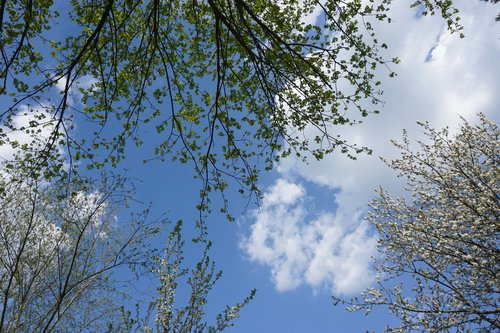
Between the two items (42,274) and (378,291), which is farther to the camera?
(378,291)

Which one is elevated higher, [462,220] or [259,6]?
[259,6]

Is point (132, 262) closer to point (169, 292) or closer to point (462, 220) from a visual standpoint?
point (169, 292)

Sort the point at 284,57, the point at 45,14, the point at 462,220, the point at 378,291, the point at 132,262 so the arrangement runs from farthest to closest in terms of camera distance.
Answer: the point at 378,291 < the point at 462,220 < the point at 132,262 < the point at 284,57 < the point at 45,14

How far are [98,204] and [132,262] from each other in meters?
1.64

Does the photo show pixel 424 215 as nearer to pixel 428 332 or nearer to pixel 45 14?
pixel 428 332

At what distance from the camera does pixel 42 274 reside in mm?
8703

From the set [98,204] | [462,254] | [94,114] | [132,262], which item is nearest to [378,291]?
[462,254]

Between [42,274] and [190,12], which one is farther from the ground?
[190,12]

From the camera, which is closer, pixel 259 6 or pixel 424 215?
pixel 259 6

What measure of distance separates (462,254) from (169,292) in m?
7.39

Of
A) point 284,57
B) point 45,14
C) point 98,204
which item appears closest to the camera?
point 45,14

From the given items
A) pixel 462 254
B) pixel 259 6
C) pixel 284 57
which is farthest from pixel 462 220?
pixel 259 6

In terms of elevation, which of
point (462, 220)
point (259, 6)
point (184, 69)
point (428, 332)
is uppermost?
point (259, 6)

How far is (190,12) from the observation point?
24.0 feet
